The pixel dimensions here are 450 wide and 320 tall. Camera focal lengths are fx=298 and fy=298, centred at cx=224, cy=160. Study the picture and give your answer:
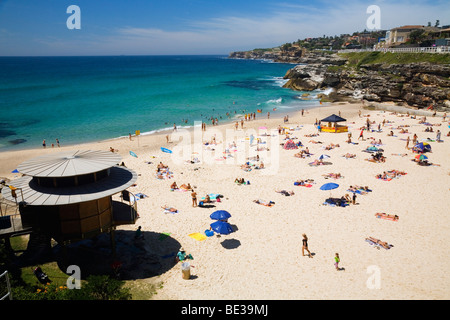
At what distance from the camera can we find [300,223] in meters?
15.4

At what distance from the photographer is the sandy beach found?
36.3ft

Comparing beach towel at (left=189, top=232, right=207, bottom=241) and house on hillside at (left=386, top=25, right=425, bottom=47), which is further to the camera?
house on hillside at (left=386, top=25, right=425, bottom=47)

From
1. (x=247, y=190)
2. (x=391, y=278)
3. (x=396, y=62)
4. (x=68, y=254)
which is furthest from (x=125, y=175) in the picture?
(x=396, y=62)

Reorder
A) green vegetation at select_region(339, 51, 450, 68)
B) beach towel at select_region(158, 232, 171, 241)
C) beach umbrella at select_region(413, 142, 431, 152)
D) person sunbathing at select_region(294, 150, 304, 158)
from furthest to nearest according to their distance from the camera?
green vegetation at select_region(339, 51, 450, 68)
person sunbathing at select_region(294, 150, 304, 158)
beach umbrella at select_region(413, 142, 431, 152)
beach towel at select_region(158, 232, 171, 241)

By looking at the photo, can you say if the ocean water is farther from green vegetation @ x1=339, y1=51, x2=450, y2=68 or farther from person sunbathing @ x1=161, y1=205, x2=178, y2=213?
person sunbathing @ x1=161, y1=205, x2=178, y2=213

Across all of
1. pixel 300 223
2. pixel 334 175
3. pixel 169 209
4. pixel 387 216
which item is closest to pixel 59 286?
pixel 169 209

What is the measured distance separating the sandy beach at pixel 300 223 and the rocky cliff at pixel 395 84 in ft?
59.4

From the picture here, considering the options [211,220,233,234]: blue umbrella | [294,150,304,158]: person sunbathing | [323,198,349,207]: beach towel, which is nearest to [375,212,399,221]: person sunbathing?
[323,198,349,207]: beach towel

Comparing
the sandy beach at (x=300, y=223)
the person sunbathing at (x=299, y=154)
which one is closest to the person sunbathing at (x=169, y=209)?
the sandy beach at (x=300, y=223)

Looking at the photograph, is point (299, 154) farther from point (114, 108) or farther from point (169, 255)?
point (114, 108)

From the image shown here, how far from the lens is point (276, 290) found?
35.5 feet

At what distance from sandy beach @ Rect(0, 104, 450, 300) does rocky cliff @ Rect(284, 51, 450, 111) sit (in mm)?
18097

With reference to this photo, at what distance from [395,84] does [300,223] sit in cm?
4385
